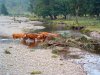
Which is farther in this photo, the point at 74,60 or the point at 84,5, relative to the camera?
the point at 84,5

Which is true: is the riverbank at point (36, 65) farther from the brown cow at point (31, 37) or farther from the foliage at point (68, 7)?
the foliage at point (68, 7)

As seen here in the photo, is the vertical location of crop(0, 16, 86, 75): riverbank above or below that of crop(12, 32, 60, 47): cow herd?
above

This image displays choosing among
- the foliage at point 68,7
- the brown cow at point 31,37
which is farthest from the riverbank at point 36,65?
the foliage at point 68,7

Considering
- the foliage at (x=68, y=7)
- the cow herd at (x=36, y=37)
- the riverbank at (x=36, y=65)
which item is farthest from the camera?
the foliage at (x=68, y=7)

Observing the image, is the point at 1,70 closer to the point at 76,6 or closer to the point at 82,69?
the point at 82,69

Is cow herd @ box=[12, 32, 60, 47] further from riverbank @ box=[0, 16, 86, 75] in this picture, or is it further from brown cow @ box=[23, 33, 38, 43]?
riverbank @ box=[0, 16, 86, 75]

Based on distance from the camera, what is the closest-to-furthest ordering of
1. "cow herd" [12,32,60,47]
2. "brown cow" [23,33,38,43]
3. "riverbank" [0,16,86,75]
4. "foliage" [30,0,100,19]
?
"riverbank" [0,16,86,75], "cow herd" [12,32,60,47], "brown cow" [23,33,38,43], "foliage" [30,0,100,19]

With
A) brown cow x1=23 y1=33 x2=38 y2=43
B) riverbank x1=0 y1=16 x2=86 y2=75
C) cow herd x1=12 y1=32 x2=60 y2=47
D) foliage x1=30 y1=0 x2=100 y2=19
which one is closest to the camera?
riverbank x1=0 y1=16 x2=86 y2=75

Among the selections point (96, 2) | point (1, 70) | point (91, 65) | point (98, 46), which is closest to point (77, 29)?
point (96, 2)

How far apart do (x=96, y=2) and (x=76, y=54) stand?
49.6 metres

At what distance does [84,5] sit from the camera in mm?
86562

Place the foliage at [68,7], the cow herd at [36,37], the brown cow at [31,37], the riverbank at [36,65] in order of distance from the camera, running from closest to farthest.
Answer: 1. the riverbank at [36,65]
2. the cow herd at [36,37]
3. the brown cow at [31,37]
4. the foliage at [68,7]

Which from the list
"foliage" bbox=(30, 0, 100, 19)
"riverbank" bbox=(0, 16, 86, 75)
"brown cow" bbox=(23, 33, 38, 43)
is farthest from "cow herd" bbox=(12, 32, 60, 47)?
"foliage" bbox=(30, 0, 100, 19)

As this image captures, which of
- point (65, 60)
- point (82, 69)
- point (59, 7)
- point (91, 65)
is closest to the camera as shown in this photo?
point (82, 69)
